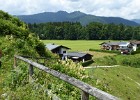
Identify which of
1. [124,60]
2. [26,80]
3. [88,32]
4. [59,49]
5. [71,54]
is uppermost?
[26,80]

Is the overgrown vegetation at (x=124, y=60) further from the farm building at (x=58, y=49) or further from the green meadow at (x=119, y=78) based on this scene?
the farm building at (x=58, y=49)

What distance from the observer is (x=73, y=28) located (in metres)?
187

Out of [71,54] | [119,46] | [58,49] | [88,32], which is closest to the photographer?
[71,54]

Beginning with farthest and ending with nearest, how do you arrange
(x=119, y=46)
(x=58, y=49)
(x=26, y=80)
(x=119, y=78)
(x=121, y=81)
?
(x=119, y=46)
(x=58, y=49)
(x=119, y=78)
(x=121, y=81)
(x=26, y=80)

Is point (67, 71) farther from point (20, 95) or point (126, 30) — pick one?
point (126, 30)

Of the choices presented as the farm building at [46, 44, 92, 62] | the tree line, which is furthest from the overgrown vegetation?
the tree line

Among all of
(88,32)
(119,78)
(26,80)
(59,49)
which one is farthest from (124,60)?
(88,32)

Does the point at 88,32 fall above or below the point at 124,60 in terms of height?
below

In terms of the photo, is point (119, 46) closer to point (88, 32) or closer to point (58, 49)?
point (58, 49)

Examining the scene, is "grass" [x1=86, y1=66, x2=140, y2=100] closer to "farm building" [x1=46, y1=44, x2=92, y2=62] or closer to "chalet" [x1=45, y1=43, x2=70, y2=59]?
"farm building" [x1=46, y1=44, x2=92, y2=62]

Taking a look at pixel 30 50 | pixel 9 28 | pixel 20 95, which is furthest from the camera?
pixel 9 28

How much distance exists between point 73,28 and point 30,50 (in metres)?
171

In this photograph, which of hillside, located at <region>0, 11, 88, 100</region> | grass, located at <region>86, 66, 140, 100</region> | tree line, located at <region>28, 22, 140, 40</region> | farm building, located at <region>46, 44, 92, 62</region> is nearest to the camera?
hillside, located at <region>0, 11, 88, 100</region>

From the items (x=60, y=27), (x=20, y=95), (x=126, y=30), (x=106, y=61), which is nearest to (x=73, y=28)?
(x=60, y=27)
